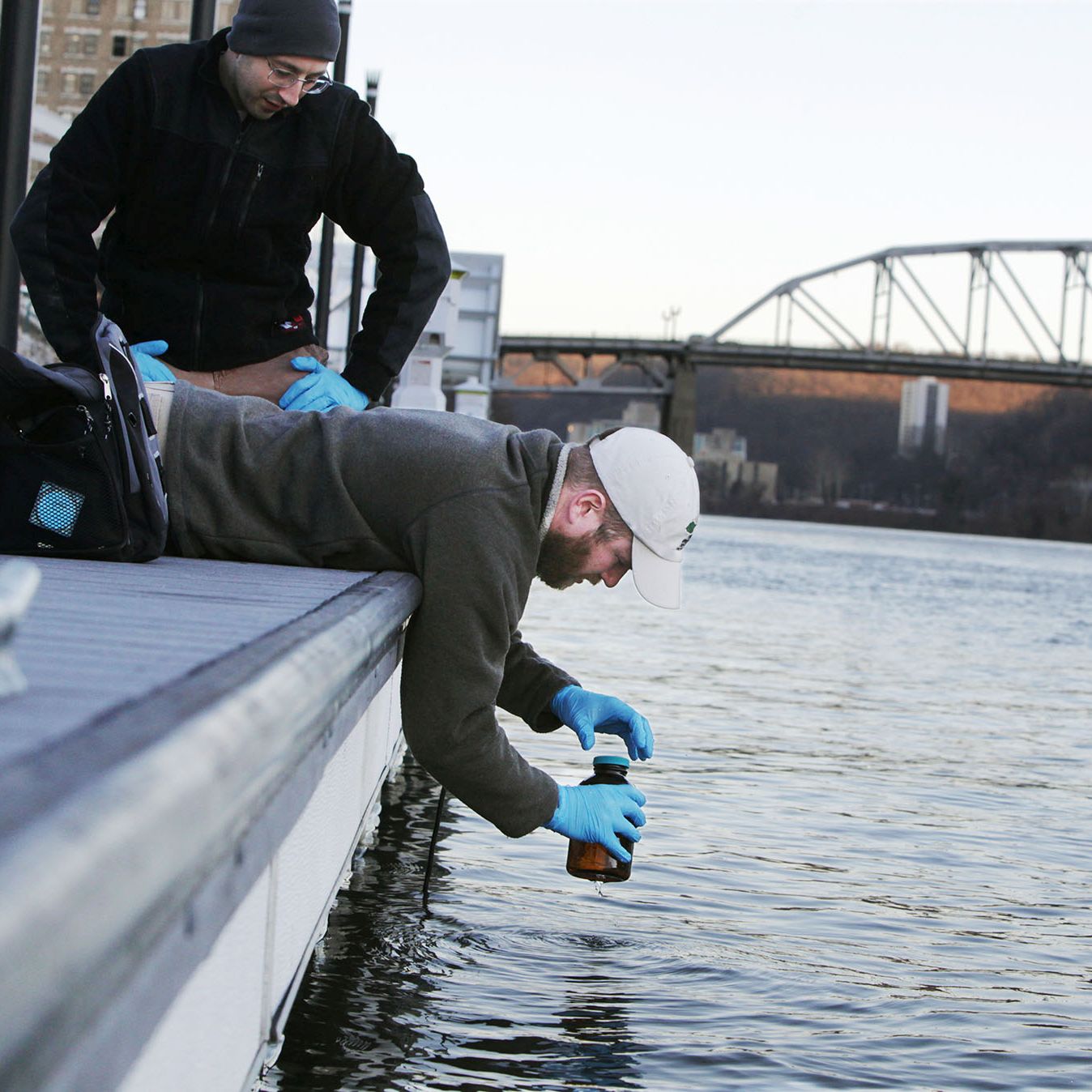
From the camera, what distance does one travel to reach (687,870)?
5.56 m

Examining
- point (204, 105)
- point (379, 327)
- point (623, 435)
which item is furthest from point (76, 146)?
point (623, 435)

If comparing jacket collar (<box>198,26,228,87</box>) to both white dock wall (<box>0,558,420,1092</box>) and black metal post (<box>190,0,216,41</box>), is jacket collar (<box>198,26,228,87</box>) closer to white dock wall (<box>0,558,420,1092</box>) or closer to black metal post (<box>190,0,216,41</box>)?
white dock wall (<box>0,558,420,1092</box>)

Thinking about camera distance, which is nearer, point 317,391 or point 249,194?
point 249,194

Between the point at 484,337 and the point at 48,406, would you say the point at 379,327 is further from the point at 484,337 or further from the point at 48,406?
the point at 484,337

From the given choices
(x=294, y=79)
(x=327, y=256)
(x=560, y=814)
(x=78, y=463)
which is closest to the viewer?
(x=78, y=463)

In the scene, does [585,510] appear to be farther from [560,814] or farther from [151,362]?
[151,362]

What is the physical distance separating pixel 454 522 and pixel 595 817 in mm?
762

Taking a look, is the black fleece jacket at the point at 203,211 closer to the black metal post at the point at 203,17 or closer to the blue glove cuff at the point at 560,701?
the blue glove cuff at the point at 560,701

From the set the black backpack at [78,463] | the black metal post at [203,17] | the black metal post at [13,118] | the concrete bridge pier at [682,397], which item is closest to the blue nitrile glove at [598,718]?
the black backpack at [78,463]

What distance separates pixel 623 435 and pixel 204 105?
1.57 meters

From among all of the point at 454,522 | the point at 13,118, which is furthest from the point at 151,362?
the point at 13,118

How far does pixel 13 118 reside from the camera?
651 cm

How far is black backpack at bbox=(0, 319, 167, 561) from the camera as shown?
3.26 meters

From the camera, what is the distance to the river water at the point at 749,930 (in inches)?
143
